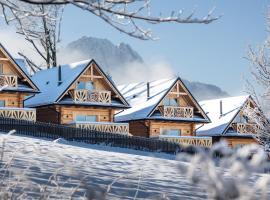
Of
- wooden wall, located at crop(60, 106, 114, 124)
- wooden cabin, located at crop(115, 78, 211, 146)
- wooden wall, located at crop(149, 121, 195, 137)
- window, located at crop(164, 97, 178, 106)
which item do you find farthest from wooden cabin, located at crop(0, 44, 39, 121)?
window, located at crop(164, 97, 178, 106)

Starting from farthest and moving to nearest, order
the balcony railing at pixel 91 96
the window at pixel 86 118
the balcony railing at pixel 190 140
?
the window at pixel 86 118
the balcony railing at pixel 190 140
the balcony railing at pixel 91 96

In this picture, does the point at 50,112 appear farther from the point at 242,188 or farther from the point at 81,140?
the point at 242,188

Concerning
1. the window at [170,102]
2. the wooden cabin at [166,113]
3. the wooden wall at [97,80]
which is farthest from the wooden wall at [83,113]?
the window at [170,102]

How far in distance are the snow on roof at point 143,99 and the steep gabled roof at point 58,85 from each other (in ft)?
6.89

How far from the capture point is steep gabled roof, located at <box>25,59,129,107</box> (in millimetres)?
33594

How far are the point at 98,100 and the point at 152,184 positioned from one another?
Result: 25.5 meters

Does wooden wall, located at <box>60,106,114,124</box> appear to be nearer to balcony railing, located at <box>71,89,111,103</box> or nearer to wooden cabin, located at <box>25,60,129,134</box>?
wooden cabin, located at <box>25,60,129,134</box>

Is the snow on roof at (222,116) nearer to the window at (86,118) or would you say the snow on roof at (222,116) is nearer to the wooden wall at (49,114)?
the window at (86,118)

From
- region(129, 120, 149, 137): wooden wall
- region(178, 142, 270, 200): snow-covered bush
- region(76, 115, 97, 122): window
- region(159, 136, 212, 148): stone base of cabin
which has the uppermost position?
region(76, 115, 97, 122): window

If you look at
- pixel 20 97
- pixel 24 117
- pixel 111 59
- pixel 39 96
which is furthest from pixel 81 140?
pixel 111 59

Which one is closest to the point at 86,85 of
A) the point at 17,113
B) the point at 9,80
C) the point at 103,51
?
the point at 9,80

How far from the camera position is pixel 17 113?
30.8 m

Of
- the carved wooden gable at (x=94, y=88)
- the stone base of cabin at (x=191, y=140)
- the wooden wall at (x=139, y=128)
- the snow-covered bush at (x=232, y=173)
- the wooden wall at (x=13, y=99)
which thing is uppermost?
the carved wooden gable at (x=94, y=88)

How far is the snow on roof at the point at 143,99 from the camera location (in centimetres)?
3653
